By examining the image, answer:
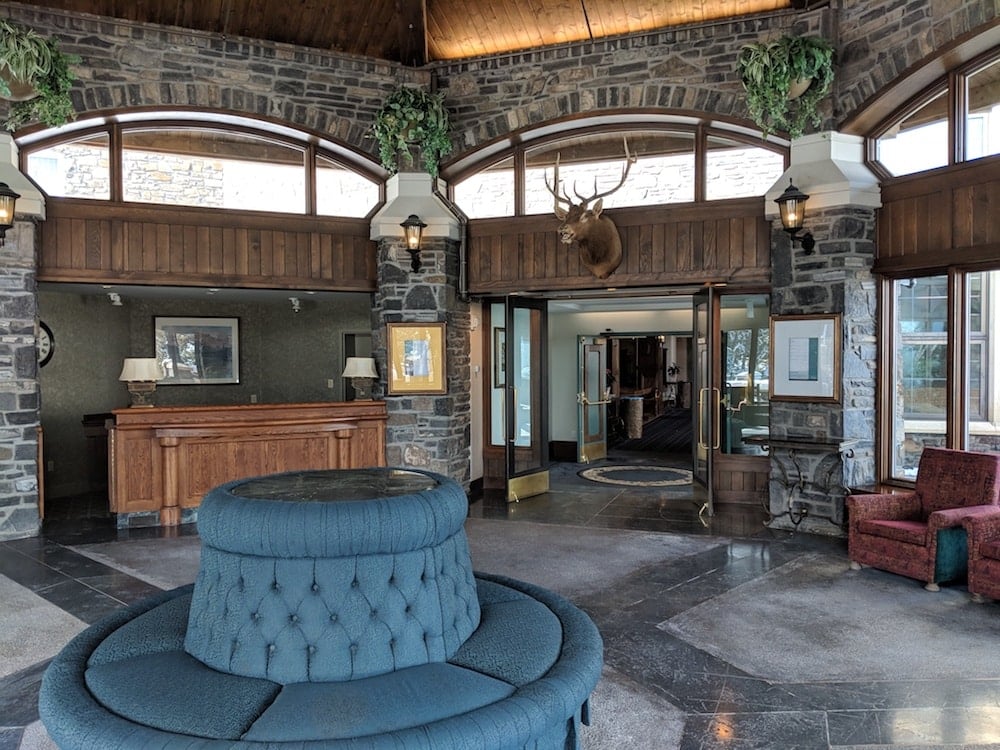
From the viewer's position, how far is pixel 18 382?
6434mm

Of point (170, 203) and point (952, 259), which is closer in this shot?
point (952, 259)

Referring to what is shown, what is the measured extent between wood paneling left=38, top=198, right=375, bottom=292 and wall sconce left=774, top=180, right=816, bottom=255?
4.13m

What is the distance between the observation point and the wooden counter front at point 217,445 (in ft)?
22.1

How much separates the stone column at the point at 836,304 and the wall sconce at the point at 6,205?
6.54m

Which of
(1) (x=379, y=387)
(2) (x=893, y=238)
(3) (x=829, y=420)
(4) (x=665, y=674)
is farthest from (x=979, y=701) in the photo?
(1) (x=379, y=387)

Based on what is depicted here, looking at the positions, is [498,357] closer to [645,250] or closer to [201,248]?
[645,250]

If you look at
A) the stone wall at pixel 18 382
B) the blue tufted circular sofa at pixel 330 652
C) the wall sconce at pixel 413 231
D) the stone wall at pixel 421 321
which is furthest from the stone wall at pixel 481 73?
the blue tufted circular sofa at pixel 330 652

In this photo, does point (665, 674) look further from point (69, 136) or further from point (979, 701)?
point (69, 136)

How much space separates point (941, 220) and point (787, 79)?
1660 millimetres

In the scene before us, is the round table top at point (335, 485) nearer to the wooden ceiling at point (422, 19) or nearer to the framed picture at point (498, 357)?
the framed picture at point (498, 357)

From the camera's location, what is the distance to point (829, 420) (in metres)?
6.29

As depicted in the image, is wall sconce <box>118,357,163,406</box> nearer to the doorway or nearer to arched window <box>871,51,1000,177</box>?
arched window <box>871,51,1000,177</box>

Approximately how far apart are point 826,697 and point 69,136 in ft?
24.8

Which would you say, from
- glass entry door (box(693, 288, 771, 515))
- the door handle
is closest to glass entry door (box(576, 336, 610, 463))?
glass entry door (box(693, 288, 771, 515))
